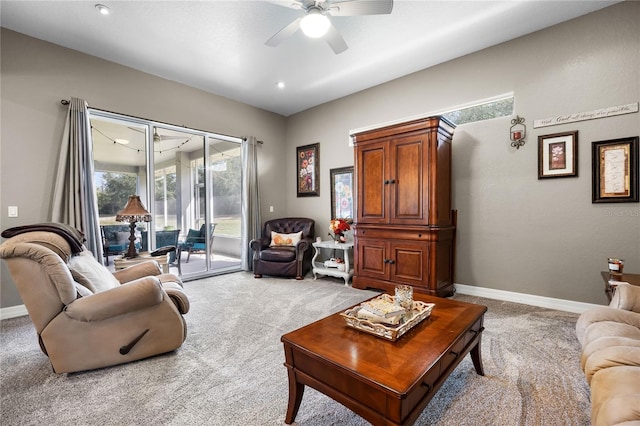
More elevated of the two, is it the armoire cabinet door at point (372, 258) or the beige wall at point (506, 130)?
the beige wall at point (506, 130)

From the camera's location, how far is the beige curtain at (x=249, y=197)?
5098 mm

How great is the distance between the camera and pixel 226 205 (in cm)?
520

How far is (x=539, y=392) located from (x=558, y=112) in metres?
2.88

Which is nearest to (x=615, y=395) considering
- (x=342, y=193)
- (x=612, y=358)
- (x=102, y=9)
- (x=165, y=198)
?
(x=612, y=358)

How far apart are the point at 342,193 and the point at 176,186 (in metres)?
2.80

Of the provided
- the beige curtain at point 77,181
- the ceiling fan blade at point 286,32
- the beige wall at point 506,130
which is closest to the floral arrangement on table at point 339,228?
the beige wall at point 506,130

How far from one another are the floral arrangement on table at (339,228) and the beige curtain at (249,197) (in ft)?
5.32

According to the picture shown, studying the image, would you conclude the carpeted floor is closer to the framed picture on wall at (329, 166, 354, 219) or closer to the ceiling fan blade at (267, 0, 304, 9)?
the framed picture on wall at (329, 166, 354, 219)

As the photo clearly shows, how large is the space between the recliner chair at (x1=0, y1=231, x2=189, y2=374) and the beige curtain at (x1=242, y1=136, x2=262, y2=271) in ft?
9.74

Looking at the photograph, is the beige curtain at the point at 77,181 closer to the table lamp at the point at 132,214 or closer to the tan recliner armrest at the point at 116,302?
the table lamp at the point at 132,214

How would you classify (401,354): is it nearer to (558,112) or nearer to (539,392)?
(539,392)

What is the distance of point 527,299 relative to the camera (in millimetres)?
3221

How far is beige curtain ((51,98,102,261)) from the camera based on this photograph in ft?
10.6

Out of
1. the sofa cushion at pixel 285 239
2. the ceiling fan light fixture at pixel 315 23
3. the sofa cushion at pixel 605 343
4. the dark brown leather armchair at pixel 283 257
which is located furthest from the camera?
the sofa cushion at pixel 285 239
